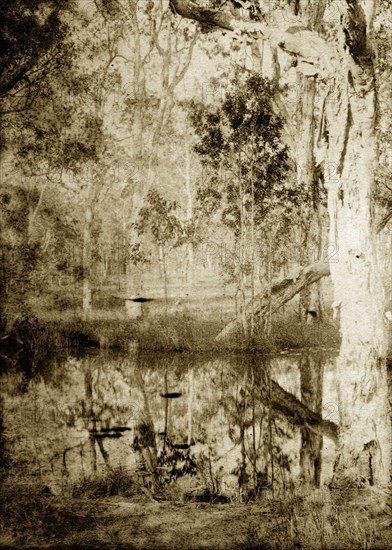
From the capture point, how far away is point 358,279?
11.5ft

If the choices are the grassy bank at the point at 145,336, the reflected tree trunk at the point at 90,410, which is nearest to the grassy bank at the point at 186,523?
the reflected tree trunk at the point at 90,410

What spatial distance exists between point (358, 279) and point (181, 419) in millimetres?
1981

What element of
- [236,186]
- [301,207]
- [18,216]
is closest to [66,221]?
[18,216]

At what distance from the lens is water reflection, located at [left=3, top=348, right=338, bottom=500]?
3.32m

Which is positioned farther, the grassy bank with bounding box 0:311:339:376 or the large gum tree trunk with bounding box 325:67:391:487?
the grassy bank with bounding box 0:311:339:376

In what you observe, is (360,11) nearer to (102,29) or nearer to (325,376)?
(325,376)

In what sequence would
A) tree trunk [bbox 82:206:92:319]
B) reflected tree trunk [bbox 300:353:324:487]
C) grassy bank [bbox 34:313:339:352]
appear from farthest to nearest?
tree trunk [bbox 82:206:92:319]
grassy bank [bbox 34:313:339:352]
reflected tree trunk [bbox 300:353:324:487]

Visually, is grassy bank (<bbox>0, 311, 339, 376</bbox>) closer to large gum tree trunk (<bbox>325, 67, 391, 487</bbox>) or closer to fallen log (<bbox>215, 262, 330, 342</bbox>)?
fallen log (<bbox>215, 262, 330, 342</bbox>)

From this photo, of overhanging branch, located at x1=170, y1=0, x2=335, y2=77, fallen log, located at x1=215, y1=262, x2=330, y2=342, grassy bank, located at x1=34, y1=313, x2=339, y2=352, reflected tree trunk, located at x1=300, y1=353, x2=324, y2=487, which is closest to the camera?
reflected tree trunk, located at x1=300, y1=353, x2=324, y2=487

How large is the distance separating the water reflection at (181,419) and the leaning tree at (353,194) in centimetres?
Result: 46

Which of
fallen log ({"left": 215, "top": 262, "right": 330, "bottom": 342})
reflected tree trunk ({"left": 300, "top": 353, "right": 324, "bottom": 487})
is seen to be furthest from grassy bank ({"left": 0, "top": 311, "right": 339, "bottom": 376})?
reflected tree trunk ({"left": 300, "top": 353, "right": 324, "bottom": 487})

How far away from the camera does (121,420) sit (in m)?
4.53

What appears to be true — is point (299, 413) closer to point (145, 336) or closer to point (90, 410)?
point (90, 410)

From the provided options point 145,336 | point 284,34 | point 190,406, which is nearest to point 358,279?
point 284,34
